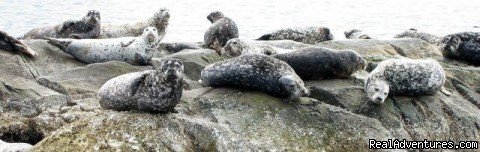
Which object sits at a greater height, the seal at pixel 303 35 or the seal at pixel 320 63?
the seal at pixel 320 63

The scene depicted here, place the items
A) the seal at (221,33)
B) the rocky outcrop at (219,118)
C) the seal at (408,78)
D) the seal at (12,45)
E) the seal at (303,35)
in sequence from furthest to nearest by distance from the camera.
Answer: the seal at (303,35) < the seal at (221,33) < the seal at (12,45) < the seal at (408,78) < the rocky outcrop at (219,118)

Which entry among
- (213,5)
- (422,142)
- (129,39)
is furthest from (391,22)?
(422,142)

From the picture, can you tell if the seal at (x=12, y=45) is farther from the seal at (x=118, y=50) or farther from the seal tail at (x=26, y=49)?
the seal at (x=118, y=50)

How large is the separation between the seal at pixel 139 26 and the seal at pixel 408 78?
17.6ft

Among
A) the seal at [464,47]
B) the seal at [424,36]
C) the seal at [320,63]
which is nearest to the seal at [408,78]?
the seal at [320,63]

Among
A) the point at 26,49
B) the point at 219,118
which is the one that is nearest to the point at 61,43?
the point at 26,49

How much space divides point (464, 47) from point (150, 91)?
21.7 ft

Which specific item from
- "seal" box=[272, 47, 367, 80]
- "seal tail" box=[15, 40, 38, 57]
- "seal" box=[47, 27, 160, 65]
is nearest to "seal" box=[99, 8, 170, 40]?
"seal" box=[47, 27, 160, 65]

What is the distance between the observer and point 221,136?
20.9 ft

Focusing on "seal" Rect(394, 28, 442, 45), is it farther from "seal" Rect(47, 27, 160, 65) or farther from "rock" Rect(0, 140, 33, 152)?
"rock" Rect(0, 140, 33, 152)

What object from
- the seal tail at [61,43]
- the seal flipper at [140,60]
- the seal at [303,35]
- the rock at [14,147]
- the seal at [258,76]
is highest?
the seal at [258,76]

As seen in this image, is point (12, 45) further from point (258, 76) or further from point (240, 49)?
point (258, 76)

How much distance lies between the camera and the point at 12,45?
361 inches

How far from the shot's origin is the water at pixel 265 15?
2239 centimetres
